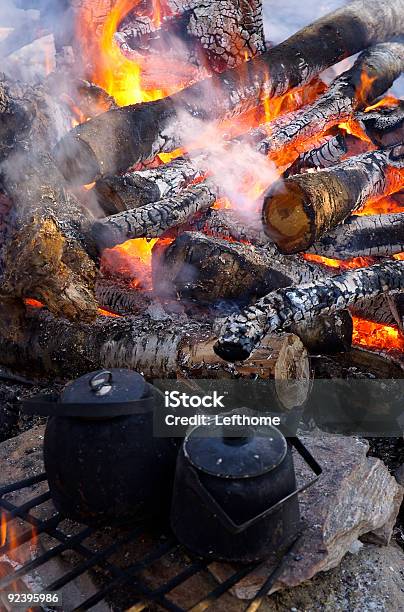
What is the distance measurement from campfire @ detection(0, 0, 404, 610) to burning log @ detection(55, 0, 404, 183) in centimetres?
2

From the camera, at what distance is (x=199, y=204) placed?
4.04m

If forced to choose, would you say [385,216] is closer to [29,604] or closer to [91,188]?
[91,188]

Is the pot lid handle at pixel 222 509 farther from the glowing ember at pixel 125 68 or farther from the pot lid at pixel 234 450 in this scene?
the glowing ember at pixel 125 68

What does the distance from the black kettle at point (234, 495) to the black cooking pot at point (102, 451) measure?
124 mm

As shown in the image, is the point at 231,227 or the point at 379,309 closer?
the point at 379,309

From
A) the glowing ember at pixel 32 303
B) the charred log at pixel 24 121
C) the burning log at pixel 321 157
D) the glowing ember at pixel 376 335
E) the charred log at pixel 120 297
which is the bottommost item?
the glowing ember at pixel 376 335

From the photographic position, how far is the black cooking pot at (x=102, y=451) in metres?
1.85

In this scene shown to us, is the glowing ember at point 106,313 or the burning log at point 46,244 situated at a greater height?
the burning log at point 46,244

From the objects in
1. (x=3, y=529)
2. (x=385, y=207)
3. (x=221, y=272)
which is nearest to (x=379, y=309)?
(x=221, y=272)

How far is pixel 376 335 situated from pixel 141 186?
6.08 ft

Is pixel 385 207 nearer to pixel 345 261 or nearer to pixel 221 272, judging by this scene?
pixel 345 261

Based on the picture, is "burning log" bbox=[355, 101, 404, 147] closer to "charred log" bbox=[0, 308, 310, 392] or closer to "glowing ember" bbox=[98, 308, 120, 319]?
"charred log" bbox=[0, 308, 310, 392]

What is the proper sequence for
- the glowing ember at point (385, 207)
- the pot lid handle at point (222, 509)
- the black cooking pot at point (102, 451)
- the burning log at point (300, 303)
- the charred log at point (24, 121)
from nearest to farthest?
the pot lid handle at point (222, 509) < the black cooking pot at point (102, 451) < the burning log at point (300, 303) < the charred log at point (24, 121) < the glowing ember at point (385, 207)

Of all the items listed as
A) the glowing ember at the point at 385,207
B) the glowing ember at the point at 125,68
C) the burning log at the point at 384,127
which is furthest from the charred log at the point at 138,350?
the glowing ember at the point at 125,68
